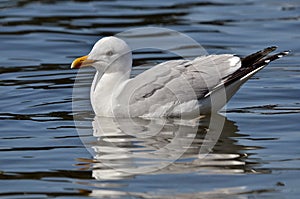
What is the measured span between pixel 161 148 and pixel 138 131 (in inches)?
26.6

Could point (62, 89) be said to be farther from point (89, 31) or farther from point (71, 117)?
point (89, 31)

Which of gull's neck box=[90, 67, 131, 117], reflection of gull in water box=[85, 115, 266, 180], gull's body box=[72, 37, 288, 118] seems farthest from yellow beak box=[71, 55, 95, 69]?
reflection of gull in water box=[85, 115, 266, 180]

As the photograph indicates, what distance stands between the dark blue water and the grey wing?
0.23m

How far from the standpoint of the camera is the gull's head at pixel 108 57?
30.3 ft

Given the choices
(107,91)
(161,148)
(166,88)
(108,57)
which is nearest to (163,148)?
(161,148)

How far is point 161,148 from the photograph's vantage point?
832cm

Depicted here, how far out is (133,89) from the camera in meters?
9.20

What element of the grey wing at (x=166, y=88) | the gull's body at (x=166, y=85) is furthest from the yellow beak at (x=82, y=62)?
the grey wing at (x=166, y=88)

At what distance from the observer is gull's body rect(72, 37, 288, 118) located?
9.18 m

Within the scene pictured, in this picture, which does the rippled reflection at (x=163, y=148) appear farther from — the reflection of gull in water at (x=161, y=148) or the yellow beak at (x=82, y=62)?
the yellow beak at (x=82, y=62)

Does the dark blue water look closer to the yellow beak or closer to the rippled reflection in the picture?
the rippled reflection

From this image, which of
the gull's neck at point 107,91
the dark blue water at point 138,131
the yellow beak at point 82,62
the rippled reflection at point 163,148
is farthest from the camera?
the gull's neck at point 107,91

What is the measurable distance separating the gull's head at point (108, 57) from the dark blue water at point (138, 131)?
649mm

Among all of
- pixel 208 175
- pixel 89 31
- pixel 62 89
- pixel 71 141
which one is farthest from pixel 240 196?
pixel 89 31
